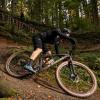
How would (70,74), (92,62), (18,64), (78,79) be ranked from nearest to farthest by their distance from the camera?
(70,74) < (78,79) < (18,64) < (92,62)

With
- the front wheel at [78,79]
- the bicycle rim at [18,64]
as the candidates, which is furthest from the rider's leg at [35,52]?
the front wheel at [78,79]

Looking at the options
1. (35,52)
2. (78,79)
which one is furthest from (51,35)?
(78,79)

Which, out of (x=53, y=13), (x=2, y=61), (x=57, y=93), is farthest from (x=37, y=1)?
(x=57, y=93)

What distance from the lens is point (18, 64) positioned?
10.2 m

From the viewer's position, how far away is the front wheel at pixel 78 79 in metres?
8.91

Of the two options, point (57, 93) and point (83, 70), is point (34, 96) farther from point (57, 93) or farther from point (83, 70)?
point (83, 70)

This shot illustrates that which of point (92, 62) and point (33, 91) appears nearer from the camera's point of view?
point (33, 91)

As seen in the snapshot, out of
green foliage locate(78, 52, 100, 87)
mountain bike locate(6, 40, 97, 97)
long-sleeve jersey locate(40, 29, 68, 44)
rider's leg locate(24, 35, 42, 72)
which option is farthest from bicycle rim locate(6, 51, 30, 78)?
green foliage locate(78, 52, 100, 87)

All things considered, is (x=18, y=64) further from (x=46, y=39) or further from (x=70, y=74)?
(x=70, y=74)

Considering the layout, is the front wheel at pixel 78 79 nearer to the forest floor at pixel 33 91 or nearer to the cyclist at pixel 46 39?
the forest floor at pixel 33 91

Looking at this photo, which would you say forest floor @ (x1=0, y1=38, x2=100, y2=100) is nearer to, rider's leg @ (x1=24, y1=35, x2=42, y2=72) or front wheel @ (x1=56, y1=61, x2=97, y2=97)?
front wheel @ (x1=56, y1=61, x2=97, y2=97)

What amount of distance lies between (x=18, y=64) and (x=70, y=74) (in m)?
1.96

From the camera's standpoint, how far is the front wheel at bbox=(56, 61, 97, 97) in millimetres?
8906

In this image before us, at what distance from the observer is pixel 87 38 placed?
26.1 metres
